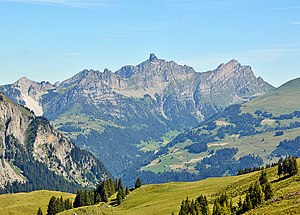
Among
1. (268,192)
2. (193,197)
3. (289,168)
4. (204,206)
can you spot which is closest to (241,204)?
(268,192)

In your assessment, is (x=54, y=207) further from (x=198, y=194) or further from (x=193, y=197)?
(x=198, y=194)

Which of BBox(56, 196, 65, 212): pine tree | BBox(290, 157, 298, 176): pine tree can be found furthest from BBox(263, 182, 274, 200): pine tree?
BBox(56, 196, 65, 212): pine tree

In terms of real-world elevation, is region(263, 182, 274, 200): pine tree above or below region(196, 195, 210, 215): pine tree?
above

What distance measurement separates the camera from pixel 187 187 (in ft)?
623

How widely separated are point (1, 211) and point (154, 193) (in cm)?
6276

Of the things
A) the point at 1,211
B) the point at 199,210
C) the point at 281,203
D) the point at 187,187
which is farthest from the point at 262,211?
the point at 1,211

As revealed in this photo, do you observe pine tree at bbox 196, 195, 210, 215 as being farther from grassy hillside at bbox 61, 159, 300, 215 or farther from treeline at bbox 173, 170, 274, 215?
grassy hillside at bbox 61, 159, 300, 215

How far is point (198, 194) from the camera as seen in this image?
16400 cm

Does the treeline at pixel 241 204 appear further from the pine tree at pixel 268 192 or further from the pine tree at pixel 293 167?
the pine tree at pixel 293 167

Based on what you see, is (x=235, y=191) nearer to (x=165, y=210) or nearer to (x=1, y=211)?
(x=165, y=210)

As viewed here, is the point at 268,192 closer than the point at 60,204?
Yes

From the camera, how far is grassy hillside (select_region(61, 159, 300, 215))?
9529cm

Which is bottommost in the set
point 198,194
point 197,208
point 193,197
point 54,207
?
point 193,197

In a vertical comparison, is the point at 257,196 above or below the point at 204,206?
above
